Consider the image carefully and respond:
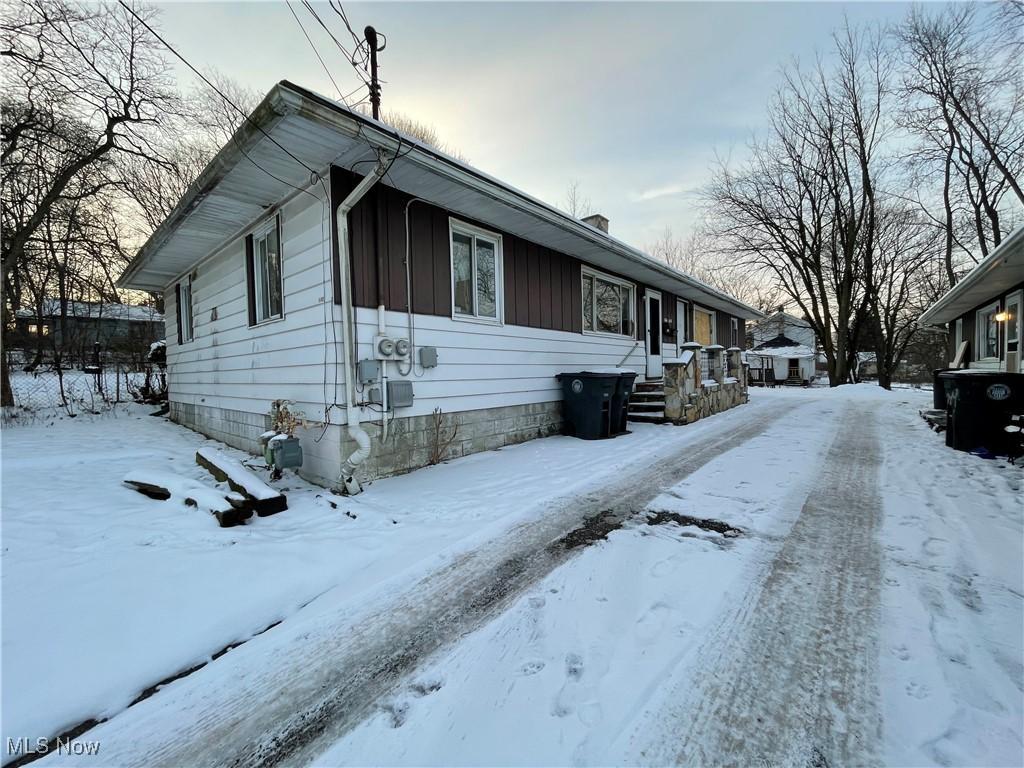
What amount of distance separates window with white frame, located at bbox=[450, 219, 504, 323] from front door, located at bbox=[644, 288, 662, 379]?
17.2 ft

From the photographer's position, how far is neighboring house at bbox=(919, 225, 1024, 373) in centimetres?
605

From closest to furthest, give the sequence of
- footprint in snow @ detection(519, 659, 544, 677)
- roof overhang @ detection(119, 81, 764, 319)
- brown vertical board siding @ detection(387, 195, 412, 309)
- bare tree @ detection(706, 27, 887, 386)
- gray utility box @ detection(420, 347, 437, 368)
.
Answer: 1. footprint in snow @ detection(519, 659, 544, 677)
2. roof overhang @ detection(119, 81, 764, 319)
3. brown vertical board siding @ detection(387, 195, 412, 309)
4. gray utility box @ detection(420, 347, 437, 368)
5. bare tree @ detection(706, 27, 887, 386)

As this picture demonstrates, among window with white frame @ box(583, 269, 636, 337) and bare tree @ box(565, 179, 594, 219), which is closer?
window with white frame @ box(583, 269, 636, 337)

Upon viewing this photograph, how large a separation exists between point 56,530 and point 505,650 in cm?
360

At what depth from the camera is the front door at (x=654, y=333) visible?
10.3 meters

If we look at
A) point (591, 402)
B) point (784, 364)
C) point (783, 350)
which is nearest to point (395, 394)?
point (591, 402)

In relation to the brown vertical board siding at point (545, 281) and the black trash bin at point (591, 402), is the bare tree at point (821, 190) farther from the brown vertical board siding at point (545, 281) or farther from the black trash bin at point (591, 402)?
the black trash bin at point (591, 402)

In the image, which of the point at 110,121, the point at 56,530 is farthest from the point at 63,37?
the point at 56,530

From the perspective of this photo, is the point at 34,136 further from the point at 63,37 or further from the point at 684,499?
the point at 684,499

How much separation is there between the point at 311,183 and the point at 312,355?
177cm

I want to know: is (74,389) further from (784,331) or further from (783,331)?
(784,331)

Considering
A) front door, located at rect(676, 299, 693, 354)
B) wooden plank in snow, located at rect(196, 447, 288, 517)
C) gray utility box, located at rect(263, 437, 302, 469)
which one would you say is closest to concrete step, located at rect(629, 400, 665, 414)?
front door, located at rect(676, 299, 693, 354)

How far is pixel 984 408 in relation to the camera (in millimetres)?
5180

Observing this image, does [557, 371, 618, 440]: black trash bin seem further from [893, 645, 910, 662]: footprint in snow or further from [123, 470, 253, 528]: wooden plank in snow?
[893, 645, 910, 662]: footprint in snow
